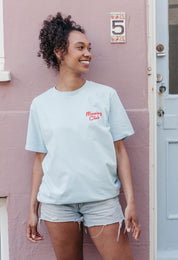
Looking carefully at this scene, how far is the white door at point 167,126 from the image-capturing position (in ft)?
9.39

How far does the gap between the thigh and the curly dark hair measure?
0.99m

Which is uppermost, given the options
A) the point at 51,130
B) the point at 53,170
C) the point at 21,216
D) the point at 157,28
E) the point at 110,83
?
the point at 157,28

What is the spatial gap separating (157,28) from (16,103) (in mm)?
1211

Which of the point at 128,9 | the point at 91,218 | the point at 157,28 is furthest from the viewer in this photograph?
the point at 157,28

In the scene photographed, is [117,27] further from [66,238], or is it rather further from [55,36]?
[66,238]

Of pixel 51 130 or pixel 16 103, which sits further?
pixel 16 103

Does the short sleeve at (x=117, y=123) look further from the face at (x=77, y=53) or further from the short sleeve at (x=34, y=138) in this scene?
the short sleeve at (x=34, y=138)

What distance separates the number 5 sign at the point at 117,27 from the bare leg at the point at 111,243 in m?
1.24

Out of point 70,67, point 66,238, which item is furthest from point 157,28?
point 66,238

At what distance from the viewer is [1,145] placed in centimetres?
264

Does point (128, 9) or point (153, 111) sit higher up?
point (128, 9)

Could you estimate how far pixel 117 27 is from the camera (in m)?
2.56

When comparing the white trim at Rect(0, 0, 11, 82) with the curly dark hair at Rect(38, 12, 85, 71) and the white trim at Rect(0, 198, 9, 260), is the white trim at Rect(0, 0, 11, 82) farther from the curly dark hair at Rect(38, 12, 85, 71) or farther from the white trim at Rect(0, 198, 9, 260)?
the white trim at Rect(0, 198, 9, 260)

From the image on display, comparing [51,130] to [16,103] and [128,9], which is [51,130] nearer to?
[16,103]
